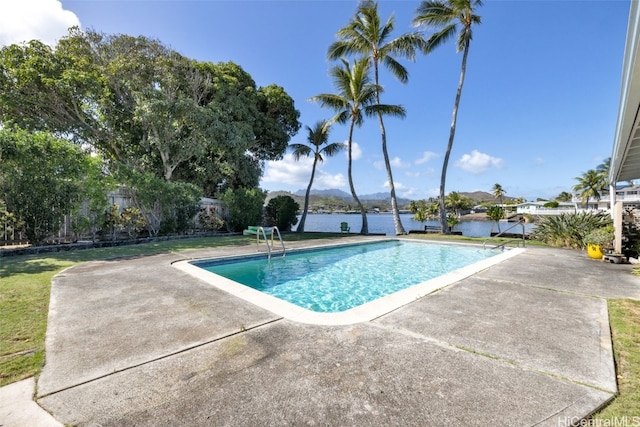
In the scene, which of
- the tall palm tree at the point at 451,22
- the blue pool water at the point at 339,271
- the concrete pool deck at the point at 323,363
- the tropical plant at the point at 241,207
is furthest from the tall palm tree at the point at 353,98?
the concrete pool deck at the point at 323,363

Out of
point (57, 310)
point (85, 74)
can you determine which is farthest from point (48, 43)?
point (57, 310)

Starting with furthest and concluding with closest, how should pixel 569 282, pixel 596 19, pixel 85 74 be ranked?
1. pixel 85 74
2. pixel 596 19
3. pixel 569 282

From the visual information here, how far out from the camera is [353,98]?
16.7 m

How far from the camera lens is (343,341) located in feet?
9.32

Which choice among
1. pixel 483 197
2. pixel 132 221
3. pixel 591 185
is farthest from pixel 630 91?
pixel 483 197

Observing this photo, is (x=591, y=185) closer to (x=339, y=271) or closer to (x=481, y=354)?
(x=339, y=271)

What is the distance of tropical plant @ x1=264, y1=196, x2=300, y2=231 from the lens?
18.9 m

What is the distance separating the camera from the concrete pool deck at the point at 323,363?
1.84m

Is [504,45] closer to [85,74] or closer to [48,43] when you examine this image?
[85,74]

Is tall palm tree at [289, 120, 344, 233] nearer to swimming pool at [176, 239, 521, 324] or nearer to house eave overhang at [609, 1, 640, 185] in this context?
swimming pool at [176, 239, 521, 324]

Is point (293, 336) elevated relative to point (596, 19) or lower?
lower

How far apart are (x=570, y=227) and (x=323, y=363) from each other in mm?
13169

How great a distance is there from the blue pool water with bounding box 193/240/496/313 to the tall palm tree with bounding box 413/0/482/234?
8420 millimetres

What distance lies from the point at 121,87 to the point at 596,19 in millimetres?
20675
